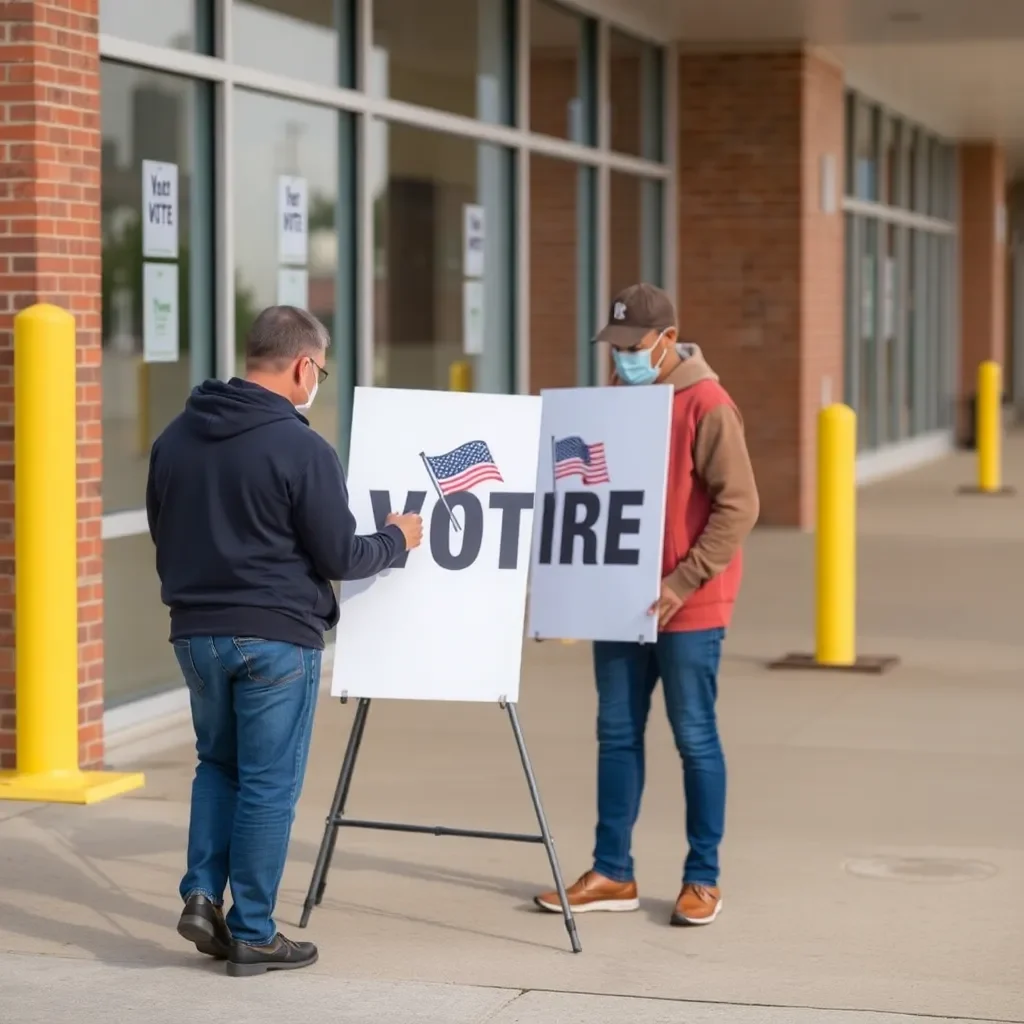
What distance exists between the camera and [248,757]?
18.6 feet

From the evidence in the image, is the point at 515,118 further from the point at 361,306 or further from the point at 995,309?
the point at 995,309

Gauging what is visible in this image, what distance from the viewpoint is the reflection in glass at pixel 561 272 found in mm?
14891

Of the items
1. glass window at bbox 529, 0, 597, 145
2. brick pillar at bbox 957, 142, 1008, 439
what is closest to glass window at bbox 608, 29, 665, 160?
glass window at bbox 529, 0, 597, 145

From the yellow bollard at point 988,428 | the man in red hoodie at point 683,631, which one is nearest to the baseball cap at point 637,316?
the man in red hoodie at point 683,631

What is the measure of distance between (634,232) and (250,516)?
12.0 metres

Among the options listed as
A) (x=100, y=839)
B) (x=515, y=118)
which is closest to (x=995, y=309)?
(x=515, y=118)

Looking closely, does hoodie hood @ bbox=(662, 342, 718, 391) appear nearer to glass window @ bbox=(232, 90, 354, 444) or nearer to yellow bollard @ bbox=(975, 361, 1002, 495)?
glass window @ bbox=(232, 90, 354, 444)

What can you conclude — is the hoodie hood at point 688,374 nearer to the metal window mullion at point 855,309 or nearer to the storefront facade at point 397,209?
the storefront facade at point 397,209

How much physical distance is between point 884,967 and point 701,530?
4.33 feet

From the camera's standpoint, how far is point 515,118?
1409 cm

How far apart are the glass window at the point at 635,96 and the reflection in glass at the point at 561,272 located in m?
0.96

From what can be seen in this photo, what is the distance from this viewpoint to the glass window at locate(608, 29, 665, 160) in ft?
54.5

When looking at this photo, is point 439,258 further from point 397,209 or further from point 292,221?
point 292,221

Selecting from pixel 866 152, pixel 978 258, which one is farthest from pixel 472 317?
pixel 978 258
